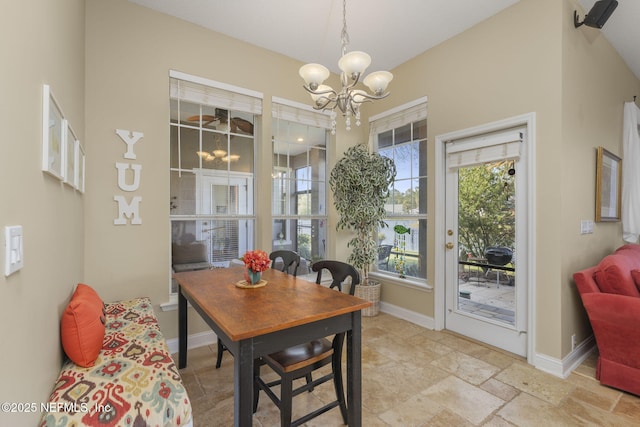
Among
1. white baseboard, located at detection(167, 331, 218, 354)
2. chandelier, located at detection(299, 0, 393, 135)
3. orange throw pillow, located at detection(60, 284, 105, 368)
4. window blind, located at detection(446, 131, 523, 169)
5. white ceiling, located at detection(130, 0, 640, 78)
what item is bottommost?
white baseboard, located at detection(167, 331, 218, 354)

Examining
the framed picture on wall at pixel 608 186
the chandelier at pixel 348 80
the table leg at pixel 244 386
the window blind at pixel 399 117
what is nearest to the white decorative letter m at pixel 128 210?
the chandelier at pixel 348 80

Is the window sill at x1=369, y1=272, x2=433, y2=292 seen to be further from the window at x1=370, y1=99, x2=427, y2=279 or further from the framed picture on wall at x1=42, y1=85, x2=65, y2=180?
the framed picture on wall at x1=42, y1=85, x2=65, y2=180

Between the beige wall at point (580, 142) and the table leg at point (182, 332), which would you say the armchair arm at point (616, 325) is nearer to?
the beige wall at point (580, 142)

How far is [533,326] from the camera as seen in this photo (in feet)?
8.47

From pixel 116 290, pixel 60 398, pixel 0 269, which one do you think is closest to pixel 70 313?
pixel 60 398

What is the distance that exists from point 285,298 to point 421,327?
7.49ft

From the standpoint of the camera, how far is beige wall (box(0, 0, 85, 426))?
0.81 metres

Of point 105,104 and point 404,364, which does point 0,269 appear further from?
point 404,364

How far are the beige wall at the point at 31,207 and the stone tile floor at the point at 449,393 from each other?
1.17 m

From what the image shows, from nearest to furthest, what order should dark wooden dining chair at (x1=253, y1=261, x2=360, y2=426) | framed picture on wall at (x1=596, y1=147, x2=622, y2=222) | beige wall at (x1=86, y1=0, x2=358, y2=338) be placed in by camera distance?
1. dark wooden dining chair at (x1=253, y1=261, x2=360, y2=426)
2. beige wall at (x1=86, y1=0, x2=358, y2=338)
3. framed picture on wall at (x1=596, y1=147, x2=622, y2=222)

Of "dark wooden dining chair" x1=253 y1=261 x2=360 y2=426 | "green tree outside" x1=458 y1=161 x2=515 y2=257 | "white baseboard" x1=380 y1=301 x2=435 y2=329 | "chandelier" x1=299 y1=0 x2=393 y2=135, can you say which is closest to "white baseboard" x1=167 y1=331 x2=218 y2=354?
"dark wooden dining chair" x1=253 y1=261 x2=360 y2=426

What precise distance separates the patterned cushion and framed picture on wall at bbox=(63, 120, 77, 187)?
96 centimetres

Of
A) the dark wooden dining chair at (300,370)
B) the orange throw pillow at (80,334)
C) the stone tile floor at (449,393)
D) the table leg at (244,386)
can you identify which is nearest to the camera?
the table leg at (244,386)

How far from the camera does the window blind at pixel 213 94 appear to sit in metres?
2.91
